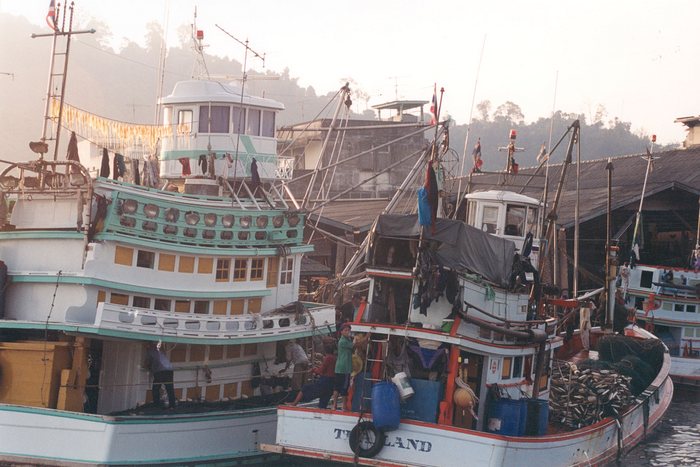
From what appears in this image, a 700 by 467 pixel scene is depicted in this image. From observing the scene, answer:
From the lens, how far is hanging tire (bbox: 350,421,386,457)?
686 inches

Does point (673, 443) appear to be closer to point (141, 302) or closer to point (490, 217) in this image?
point (490, 217)

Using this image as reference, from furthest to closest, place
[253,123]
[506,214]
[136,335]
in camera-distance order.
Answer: [253,123] → [506,214] → [136,335]


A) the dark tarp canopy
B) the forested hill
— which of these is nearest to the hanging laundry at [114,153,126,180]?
the dark tarp canopy

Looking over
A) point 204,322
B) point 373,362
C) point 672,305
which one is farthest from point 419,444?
point 672,305

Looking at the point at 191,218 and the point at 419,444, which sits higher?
the point at 191,218

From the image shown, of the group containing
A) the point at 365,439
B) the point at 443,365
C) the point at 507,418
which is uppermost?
the point at 443,365

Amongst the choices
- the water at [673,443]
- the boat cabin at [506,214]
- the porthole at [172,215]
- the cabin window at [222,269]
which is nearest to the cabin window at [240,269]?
the cabin window at [222,269]

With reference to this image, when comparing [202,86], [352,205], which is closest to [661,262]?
[352,205]

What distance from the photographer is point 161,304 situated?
2111 cm

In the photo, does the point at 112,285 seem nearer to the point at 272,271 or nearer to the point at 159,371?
the point at 159,371

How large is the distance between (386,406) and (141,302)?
262 inches

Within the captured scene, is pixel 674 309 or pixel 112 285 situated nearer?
pixel 112 285

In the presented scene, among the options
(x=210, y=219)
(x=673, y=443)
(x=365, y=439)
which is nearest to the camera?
(x=365, y=439)

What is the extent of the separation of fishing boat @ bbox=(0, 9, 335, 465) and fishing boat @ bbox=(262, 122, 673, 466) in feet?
11.0
